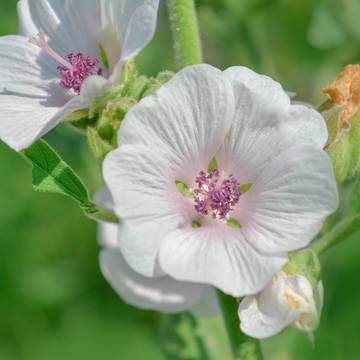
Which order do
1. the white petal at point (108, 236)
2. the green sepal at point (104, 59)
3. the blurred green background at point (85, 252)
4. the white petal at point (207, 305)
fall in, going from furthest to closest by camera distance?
the blurred green background at point (85, 252), the white petal at point (108, 236), the white petal at point (207, 305), the green sepal at point (104, 59)

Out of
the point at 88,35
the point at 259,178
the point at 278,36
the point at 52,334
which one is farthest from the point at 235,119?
the point at 278,36

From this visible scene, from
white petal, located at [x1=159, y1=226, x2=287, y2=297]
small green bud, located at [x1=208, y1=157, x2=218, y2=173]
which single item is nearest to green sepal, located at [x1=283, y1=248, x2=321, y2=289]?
white petal, located at [x1=159, y1=226, x2=287, y2=297]

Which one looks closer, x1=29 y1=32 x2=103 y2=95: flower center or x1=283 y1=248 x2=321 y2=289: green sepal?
x1=283 y1=248 x2=321 y2=289: green sepal

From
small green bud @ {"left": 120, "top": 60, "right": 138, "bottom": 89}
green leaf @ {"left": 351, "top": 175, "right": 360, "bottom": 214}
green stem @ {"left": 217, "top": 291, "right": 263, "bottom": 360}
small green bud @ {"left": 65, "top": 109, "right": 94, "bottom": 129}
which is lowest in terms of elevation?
green stem @ {"left": 217, "top": 291, "right": 263, "bottom": 360}

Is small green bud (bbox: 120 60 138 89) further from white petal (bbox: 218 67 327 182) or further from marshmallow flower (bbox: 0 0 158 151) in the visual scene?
white petal (bbox: 218 67 327 182)

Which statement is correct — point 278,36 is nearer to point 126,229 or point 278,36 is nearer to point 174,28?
point 174,28

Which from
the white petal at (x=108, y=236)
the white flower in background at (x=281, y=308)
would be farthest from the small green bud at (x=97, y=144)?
the white petal at (x=108, y=236)

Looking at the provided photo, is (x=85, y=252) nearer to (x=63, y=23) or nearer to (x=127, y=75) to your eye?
(x=63, y=23)

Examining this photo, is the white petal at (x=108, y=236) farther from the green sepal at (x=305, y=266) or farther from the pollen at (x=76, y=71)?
the green sepal at (x=305, y=266)
